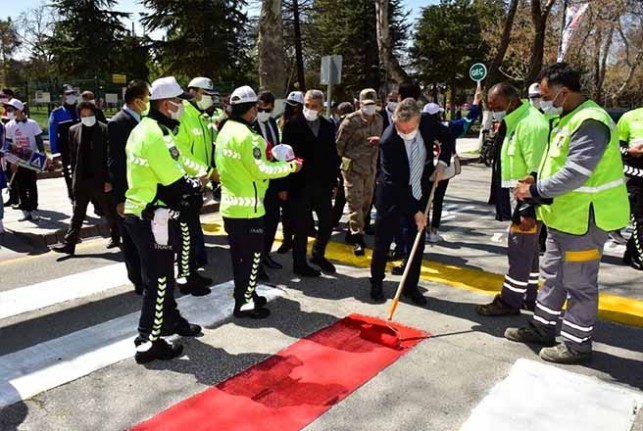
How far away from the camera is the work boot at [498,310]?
4805 millimetres

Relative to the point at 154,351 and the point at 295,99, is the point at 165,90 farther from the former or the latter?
the point at 295,99

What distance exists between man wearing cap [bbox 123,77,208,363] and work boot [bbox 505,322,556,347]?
2.67 metres

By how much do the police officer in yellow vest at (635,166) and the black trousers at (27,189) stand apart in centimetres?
846

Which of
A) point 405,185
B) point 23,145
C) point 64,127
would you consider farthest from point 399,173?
point 23,145

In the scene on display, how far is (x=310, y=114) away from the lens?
5.95m

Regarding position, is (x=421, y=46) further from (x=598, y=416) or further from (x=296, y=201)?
(x=598, y=416)

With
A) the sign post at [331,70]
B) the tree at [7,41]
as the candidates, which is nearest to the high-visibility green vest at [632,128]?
the sign post at [331,70]

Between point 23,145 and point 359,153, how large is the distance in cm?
591

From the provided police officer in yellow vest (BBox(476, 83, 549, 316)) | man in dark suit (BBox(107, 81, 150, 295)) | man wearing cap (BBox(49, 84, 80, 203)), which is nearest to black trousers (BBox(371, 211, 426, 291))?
police officer in yellow vest (BBox(476, 83, 549, 316))

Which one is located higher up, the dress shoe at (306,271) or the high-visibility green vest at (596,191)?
the high-visibility green vest at (596,191)

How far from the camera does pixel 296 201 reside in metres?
5.98

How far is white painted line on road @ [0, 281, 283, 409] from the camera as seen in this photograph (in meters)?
3.54

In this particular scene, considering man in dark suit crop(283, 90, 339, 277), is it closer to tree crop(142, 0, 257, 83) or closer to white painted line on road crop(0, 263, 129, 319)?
white painted line on road crop(0, 263, 129, 319)

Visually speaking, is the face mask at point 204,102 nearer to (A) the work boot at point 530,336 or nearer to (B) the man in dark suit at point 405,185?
(B) the man in dark suit at point 405,185
